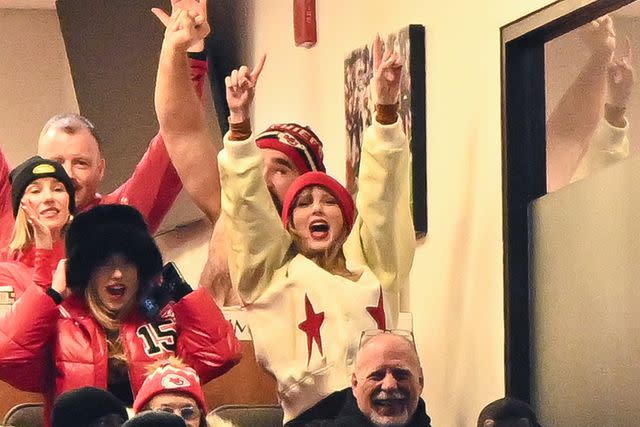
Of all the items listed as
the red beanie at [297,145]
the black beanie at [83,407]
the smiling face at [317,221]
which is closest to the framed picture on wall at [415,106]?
the red beanie at [297,145]

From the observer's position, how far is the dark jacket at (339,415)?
2.60m

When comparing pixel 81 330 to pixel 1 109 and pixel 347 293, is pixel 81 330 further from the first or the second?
pixel 1 109

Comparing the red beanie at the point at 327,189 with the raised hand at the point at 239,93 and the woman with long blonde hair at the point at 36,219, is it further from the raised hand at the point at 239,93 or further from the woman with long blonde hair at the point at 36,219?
the woman with long blonde hair at the point at 36,219

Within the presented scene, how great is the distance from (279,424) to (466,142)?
0.85 m

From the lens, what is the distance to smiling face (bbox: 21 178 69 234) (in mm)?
2945

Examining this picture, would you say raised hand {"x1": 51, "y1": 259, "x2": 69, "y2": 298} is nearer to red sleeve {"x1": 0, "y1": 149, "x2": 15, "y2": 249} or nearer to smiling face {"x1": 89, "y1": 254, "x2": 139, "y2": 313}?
smiling face {"x1": 89, "y1": 254, "x2": 139, "y2": 313}

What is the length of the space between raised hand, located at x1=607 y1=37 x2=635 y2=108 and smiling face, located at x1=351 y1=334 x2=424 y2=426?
80 centimetres

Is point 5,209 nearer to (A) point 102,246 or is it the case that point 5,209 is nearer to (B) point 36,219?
(B) point 36,219

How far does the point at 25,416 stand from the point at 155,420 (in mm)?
664

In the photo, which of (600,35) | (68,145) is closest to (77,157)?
(68,145)

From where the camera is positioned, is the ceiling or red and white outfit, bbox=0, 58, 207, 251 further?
the ceiling

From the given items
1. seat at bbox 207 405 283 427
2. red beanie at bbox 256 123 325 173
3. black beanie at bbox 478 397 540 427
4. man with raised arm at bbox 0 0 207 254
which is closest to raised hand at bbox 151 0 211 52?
man with raised arm at bbox 0 0 207 254

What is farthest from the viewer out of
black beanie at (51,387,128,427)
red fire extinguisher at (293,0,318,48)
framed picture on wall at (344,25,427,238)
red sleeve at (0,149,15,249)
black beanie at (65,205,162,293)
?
red fire extinguisher at (293,0,318,48)

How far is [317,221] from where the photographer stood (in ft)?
9.49
